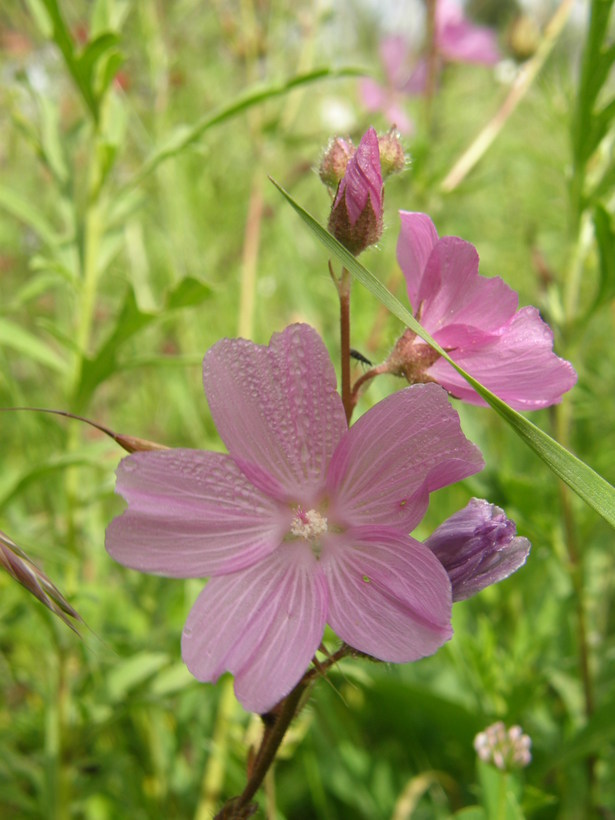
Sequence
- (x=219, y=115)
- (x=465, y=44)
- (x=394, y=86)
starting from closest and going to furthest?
(x=219, y=115), (x=465, y=44), (x=394, y=86)

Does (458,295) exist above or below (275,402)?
above

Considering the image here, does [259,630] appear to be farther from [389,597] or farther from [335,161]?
[335,161]

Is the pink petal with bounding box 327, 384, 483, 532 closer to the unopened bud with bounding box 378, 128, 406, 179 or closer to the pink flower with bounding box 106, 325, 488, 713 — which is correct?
the pink flower with bounding box 106, 325, 488, 713

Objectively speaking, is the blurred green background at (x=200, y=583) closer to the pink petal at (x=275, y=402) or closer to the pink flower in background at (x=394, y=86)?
the pink petal at (x=275, y=402)

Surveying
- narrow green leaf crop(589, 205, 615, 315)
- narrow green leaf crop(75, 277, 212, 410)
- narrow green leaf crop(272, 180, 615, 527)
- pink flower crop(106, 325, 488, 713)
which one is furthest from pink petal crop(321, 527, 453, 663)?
narrow green leaf crop(589, 205, 615, 315)

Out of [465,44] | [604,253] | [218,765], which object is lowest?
[218,765]

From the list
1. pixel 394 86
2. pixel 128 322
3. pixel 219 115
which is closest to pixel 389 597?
pixel 128 322
